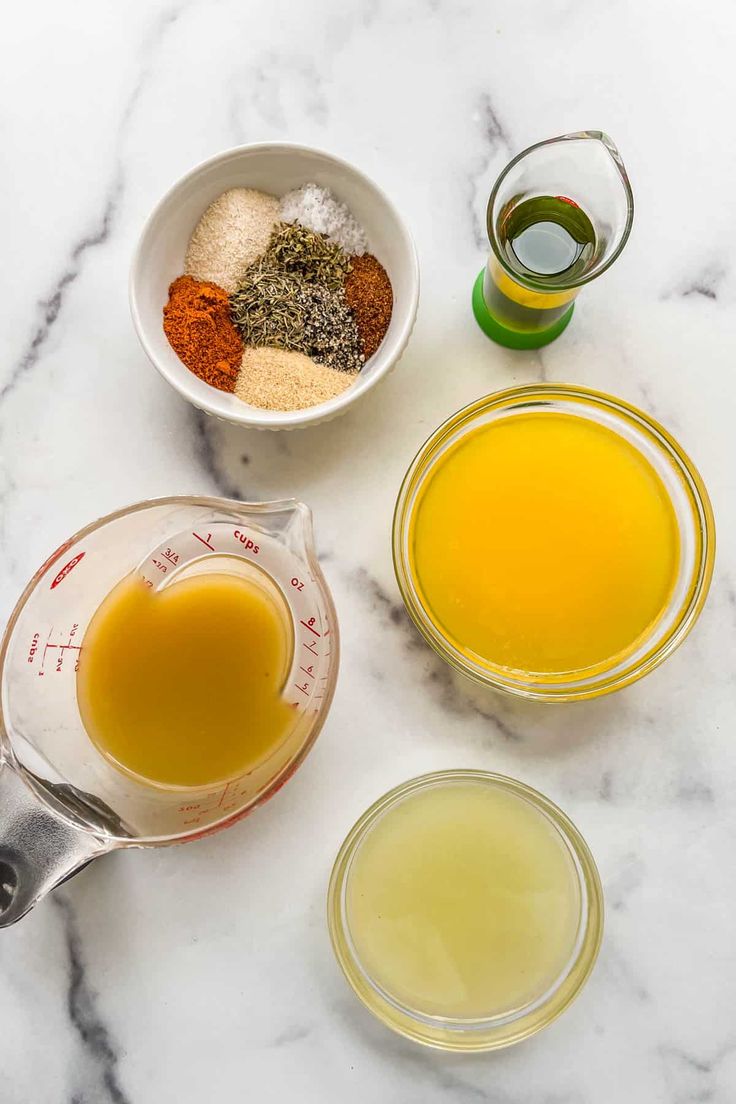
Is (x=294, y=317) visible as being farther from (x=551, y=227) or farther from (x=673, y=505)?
(x=673, y=505)

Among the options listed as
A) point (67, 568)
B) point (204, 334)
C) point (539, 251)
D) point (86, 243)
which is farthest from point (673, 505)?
point (86, 243)

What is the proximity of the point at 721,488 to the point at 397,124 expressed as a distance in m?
0.77

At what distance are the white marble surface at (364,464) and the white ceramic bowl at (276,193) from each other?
0.10 metres

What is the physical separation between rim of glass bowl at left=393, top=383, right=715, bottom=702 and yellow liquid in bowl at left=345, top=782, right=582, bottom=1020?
19cm

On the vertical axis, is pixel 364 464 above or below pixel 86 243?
below

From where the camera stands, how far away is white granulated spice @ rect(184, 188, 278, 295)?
4.61ft

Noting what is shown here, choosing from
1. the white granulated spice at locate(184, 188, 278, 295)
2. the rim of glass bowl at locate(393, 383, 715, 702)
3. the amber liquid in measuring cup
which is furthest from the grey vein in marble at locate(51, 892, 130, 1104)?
the white granulated spice at locate(184, 188, 278, 295)

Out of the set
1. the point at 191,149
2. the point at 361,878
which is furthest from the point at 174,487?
the point at 361,878

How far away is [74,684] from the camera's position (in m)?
1.29

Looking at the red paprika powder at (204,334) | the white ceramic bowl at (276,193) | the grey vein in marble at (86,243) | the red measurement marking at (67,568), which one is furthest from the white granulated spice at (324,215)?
the red measurement marking at (67,568)

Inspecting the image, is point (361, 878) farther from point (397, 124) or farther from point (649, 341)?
point (397, 124)

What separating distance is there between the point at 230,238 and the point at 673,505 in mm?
777

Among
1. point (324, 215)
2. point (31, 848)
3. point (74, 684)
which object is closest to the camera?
point (31, 848)

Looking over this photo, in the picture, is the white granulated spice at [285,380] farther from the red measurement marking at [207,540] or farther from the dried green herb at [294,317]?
the red measurement marking at [207,540]
